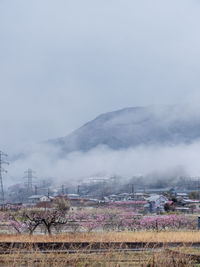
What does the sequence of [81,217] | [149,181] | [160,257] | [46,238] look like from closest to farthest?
[160,257]
[46,238]
[81,217]
[149,181]

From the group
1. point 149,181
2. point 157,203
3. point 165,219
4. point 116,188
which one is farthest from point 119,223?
point 149,181

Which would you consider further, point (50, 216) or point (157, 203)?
point (157, 203)

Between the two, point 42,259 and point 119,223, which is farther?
point 119,223

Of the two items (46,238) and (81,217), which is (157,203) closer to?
(81,217)

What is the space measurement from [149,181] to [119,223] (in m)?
156

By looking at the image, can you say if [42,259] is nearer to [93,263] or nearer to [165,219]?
[93,263]

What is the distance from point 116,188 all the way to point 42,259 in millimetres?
150389

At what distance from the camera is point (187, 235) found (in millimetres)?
27125

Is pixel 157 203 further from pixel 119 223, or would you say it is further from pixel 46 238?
pixel 46 238

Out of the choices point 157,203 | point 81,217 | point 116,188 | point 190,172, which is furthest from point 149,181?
point 81,217

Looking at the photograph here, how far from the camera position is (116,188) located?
161125 millimetres

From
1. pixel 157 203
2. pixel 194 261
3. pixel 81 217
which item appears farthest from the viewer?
pixel 157 203

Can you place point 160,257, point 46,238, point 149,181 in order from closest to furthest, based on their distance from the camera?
point 160,257
point 46,238
point 149,181

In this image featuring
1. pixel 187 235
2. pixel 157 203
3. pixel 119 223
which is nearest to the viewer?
pixel 187 235
